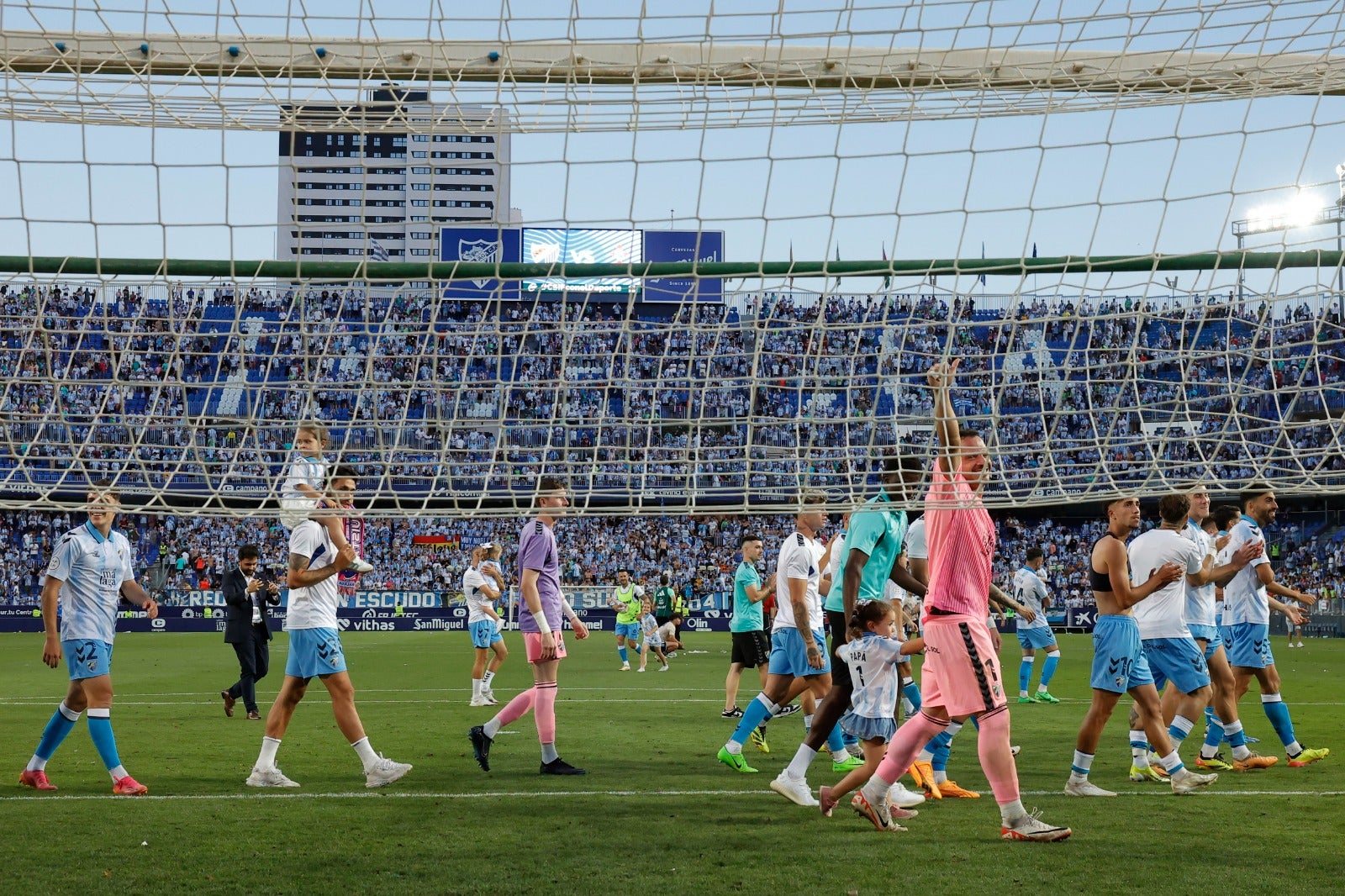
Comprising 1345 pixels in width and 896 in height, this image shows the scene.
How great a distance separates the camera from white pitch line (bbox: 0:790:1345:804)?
25.3 feet

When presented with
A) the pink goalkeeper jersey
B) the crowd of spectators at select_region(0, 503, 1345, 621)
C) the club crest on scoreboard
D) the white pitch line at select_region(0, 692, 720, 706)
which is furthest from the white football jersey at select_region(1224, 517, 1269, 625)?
the crowd of spectators at select_region(0, 503, 1345, 621)

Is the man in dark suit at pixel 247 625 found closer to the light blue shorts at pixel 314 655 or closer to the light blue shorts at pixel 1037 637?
the light blue shorts at pixel 314 655

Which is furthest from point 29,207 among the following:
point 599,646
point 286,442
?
point 599,646

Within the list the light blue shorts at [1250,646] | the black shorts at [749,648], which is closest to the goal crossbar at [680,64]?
the light blue shorts at [1250,646]

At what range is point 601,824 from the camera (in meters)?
6.84

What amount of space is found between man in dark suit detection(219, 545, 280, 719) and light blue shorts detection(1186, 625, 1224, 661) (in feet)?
28.5

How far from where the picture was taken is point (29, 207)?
5625 millimetres

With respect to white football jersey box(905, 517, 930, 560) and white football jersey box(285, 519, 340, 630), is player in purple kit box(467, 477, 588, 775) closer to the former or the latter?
white football jersey box(285, 519, 340, 630)

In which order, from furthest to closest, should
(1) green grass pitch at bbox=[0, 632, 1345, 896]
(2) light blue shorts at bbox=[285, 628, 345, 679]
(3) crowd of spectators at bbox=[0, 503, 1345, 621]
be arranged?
(3) crowd of spectators at bbox=[0, 503, 1345, 621] < (2) light blue shorts at bbox=[285, 628, 345, 679] < (1) green grass pitch at bbox=[0, 632, 1345, 896]

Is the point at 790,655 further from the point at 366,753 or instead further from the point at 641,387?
the point at 641,387

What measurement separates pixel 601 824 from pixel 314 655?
2347mm

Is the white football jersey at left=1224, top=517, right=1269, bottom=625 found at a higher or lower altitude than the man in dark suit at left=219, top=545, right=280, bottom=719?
higher

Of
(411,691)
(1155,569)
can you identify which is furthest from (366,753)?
(411,691)

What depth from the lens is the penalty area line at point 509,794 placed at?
25.3ft
